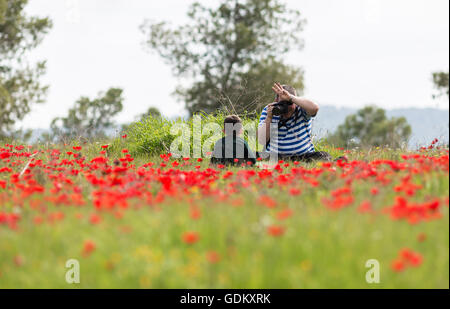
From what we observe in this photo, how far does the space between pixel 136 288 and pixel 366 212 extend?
1.40 metres

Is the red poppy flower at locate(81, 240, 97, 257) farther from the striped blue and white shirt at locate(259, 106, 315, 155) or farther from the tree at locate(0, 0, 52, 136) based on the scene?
the tree at locate(0, 0, 52, 136)

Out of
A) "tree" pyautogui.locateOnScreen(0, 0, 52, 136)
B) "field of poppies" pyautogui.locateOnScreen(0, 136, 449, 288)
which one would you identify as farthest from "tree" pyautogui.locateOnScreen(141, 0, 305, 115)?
"field of poppies" pyautogui.locateOnScreen(0, 136, 449, 288)

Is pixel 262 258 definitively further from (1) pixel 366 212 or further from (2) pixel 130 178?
(2) pixel 130 178

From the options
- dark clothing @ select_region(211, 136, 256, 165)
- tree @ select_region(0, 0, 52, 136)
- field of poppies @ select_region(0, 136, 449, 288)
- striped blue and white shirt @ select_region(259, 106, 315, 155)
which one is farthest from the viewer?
tree @ select_region(0, 0, 52, 136)

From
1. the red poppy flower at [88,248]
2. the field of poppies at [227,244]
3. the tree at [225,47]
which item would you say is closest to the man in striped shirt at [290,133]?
the field of poppies at [227,244]

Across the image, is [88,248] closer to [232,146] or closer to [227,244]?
[227,244]

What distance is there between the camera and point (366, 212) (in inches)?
108

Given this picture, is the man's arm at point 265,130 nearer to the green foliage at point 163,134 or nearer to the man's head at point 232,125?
the man's head at point 232,125

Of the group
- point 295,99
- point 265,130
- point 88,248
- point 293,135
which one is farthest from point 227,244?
point 293,135

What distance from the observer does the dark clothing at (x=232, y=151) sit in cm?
637

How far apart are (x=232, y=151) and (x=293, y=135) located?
114 cm

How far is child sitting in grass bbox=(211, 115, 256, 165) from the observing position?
6324 millimetres

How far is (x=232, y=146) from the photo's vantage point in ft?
20.9
